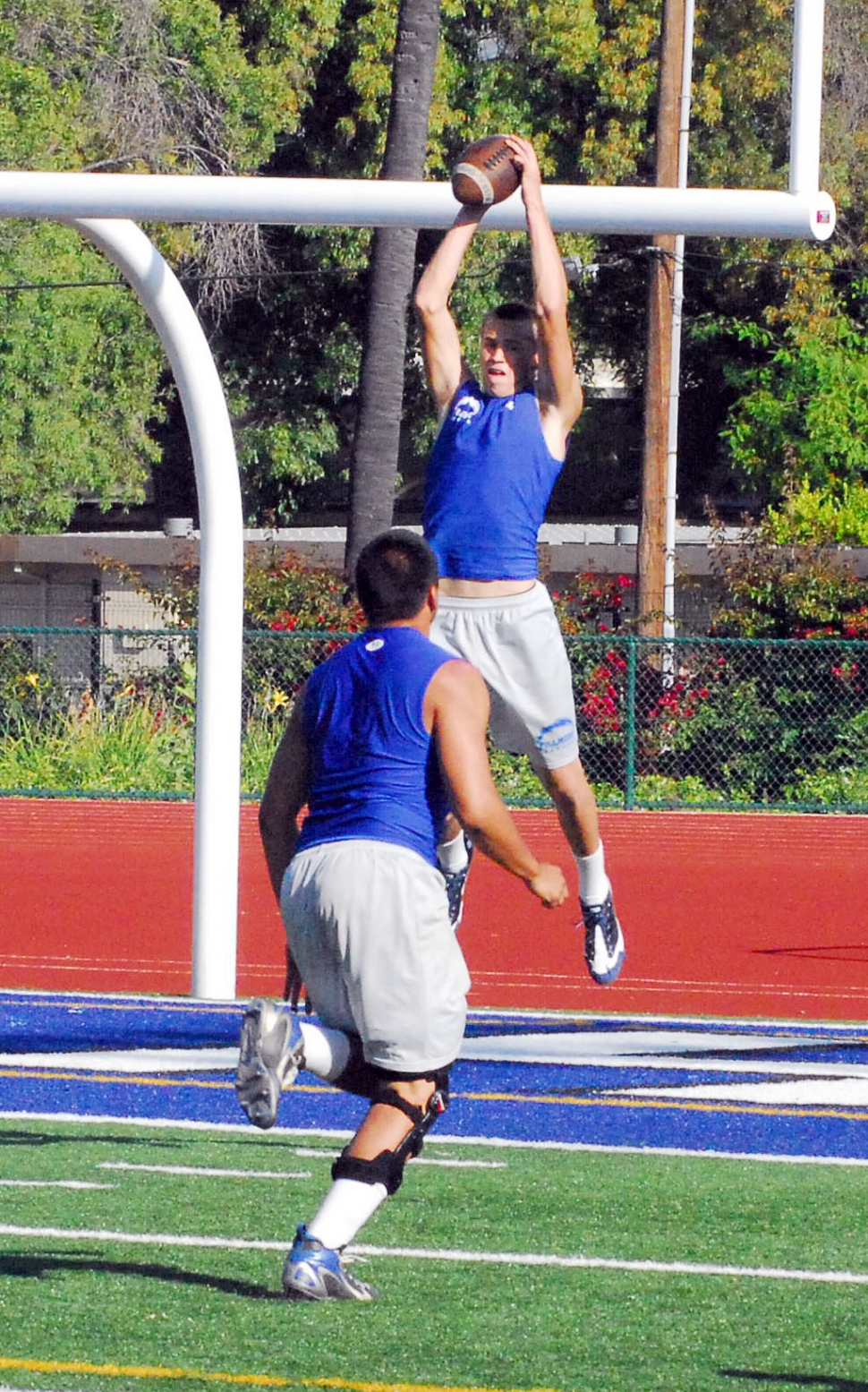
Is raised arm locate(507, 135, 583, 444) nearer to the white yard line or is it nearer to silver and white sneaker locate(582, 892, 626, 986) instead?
silver and white sneaker locate(582, 892, 626, 986)

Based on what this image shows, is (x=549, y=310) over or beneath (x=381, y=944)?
over

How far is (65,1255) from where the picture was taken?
5.55 metres

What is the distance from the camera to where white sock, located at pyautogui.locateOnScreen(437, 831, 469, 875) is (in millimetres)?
6848

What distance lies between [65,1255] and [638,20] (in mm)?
31570

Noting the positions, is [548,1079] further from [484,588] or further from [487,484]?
[487,484]

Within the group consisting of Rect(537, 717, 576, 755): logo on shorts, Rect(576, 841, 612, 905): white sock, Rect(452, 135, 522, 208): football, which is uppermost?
Rect(452, 135, 522, 208): football

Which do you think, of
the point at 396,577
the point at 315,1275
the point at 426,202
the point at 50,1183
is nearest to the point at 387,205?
the point at 426,202

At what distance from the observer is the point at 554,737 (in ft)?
21.5

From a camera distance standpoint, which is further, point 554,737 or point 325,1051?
point 554,737

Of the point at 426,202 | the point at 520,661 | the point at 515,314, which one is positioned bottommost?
the point at 520,661

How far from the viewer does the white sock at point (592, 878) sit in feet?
22.7

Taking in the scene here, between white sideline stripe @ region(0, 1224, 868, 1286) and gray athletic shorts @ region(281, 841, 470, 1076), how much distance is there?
2.40 ft

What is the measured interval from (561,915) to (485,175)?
9.77m

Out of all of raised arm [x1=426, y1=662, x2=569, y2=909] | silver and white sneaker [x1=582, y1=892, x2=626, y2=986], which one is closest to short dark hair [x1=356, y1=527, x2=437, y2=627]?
raised arm [x1=426, y1=662, x2=569, y2=909]
